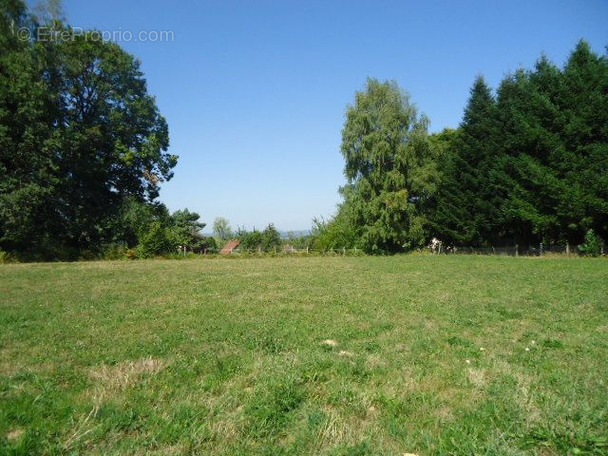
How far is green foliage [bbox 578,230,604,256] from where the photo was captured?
27.9 m

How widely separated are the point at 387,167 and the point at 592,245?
19368 millimetres

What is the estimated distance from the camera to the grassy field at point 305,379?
3264mm

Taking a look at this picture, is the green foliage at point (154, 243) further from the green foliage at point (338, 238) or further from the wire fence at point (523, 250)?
the wire fence at point (523, 250)

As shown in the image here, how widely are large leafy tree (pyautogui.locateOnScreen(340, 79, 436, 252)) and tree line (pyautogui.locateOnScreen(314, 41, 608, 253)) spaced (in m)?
0.11

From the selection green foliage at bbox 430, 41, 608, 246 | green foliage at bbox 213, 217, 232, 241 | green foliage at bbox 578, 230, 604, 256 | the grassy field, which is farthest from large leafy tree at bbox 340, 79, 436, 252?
green foliage at bbox 213, 217, 232, 241

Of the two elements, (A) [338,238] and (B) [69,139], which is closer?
(B) [69,139]

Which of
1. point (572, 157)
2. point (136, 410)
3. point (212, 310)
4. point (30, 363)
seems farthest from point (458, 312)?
point (572, 157)

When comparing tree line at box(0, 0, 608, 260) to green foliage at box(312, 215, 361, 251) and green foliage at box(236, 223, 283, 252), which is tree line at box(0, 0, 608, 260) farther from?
green foliage at box(236, 223, 283, 252)

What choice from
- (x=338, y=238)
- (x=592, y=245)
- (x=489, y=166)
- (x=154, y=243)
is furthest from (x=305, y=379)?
(x=338, y=238)

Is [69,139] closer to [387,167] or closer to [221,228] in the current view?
[387,167]

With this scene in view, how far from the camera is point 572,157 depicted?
2880 centimetres

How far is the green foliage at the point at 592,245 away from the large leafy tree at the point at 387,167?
47.1ft

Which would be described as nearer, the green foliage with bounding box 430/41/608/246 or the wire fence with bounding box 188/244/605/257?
the green foliage with bounding box 430/41/608/246

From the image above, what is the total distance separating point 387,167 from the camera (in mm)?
40844
